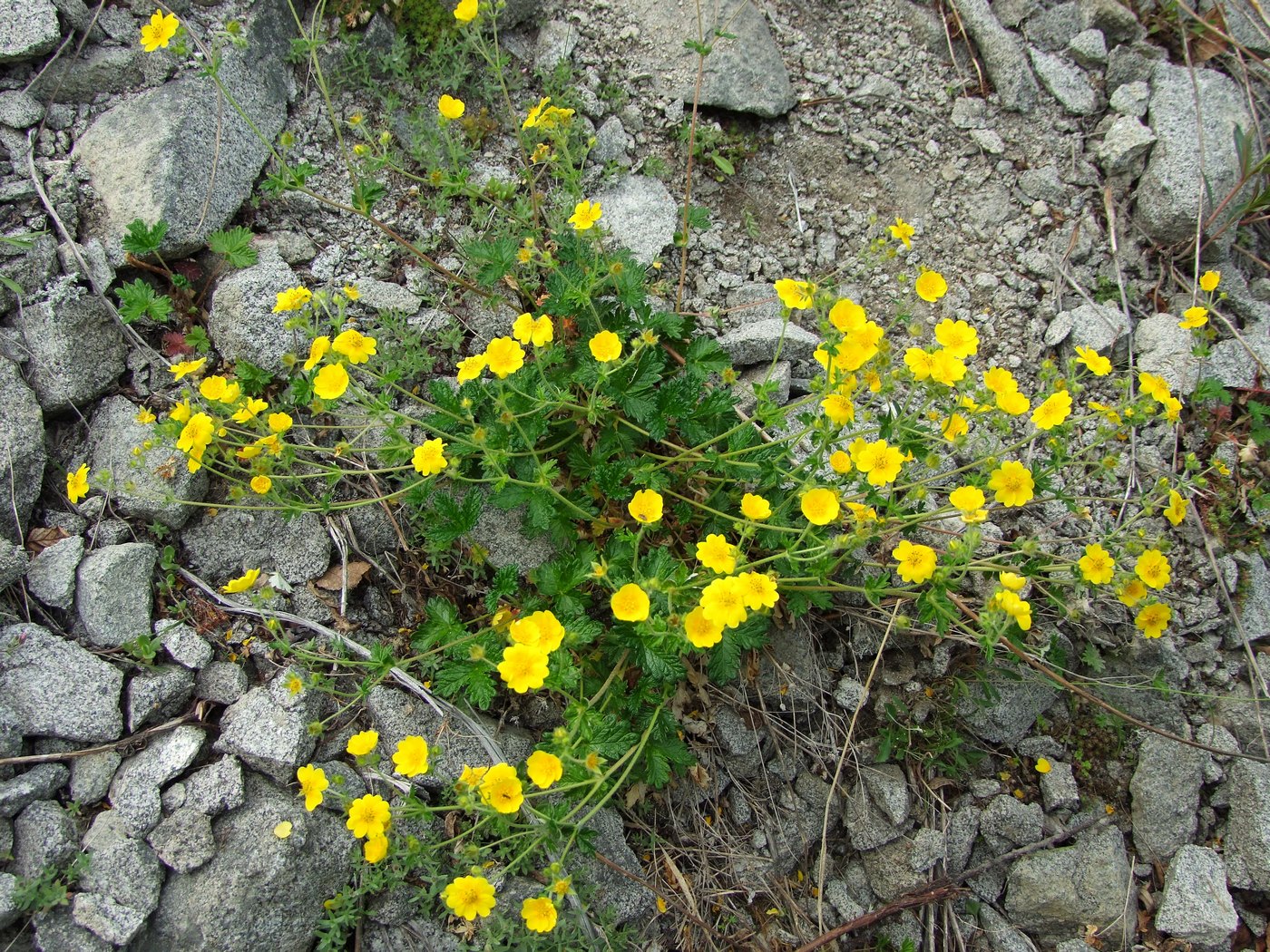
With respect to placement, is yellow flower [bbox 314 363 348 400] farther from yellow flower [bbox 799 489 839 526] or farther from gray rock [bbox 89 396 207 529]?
yellow flower [bbox 799 489 839 526]

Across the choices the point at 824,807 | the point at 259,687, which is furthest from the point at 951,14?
the point at 259,687

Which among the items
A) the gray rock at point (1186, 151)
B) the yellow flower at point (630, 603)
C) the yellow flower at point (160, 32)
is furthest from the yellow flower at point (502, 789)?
the gray rock at point (1186, 151)

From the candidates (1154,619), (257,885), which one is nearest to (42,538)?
(257,885)

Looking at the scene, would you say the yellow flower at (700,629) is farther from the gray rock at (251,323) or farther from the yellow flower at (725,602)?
the gray rock at (251,323)

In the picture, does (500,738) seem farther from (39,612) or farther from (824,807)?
(39,612)

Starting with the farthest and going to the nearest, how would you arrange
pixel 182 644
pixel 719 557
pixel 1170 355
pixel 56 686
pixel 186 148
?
pixel 1170 355 → pixel 186 148 → pixel 182 644 → pixel 56 686 → pixel 719 557

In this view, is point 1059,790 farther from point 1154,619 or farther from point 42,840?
point 42,840
